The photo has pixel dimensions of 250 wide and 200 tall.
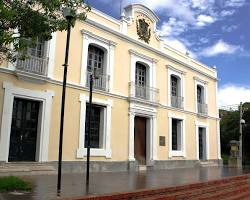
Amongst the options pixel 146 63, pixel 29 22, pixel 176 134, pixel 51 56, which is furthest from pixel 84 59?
pixel 176 134

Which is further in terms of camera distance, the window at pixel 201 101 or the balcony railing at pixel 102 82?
the window at pixel 201 101

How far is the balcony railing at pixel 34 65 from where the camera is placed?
564 inches

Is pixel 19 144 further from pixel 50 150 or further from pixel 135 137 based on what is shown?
pixel 135 137

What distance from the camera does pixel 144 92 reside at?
20609 millimetres

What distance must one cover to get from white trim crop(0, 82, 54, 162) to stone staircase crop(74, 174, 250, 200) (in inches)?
252

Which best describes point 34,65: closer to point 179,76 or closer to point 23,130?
point 23,130

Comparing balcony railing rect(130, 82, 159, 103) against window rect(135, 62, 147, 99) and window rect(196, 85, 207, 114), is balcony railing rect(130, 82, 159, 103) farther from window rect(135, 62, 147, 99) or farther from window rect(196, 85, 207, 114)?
window rect(196, 85, 207, 114)

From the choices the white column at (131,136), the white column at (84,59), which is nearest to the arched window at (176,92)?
the white column at (131,136)

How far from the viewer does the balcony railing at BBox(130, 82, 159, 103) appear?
19631 millimetres

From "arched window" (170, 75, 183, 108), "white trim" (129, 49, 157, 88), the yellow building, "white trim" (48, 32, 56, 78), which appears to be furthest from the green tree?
"arched window" (170, 75, 183, 108)

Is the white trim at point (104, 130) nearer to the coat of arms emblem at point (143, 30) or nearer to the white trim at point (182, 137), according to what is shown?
Answer: the coat of arms emblem at point (143, 30)

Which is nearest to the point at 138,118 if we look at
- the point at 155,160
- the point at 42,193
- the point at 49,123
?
the point at 155,160

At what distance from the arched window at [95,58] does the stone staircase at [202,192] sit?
8.36 metres

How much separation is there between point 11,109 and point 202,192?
7.76 m
